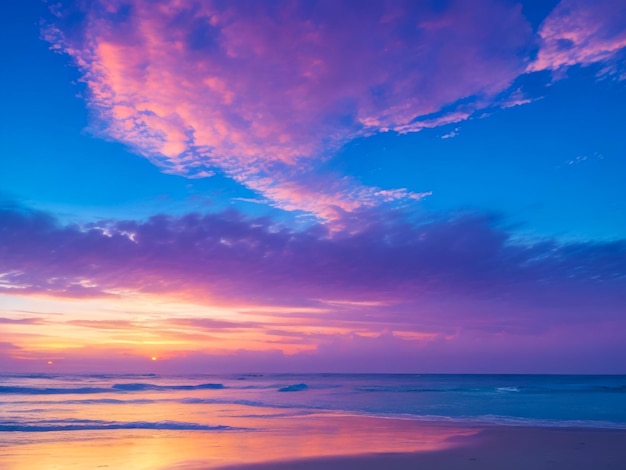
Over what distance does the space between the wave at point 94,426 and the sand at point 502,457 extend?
8.75 metres

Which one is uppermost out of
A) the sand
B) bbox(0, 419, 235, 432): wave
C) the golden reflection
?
the sand

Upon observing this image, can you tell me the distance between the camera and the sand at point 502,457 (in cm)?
1200

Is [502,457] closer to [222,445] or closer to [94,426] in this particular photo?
[222,445]

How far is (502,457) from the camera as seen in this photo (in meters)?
13.1

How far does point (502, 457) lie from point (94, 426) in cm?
1667

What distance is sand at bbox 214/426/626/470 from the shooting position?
12.0m

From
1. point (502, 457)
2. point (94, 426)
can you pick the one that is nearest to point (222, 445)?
point (94, 426)

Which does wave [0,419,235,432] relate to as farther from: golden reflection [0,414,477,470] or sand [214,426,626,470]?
sand [214,426,626,470]

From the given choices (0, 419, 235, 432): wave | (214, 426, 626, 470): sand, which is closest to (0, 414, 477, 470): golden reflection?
(214, 426, 626, 470): sand

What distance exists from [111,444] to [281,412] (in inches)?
542

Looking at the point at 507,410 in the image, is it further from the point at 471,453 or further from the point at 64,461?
the point at 64,461

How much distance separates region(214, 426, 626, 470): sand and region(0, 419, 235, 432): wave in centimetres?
875

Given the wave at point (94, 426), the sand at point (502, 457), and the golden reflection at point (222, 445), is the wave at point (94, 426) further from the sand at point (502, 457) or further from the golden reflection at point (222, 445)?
the sand at point (502, 457)

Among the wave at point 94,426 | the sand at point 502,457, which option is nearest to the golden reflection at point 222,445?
the sand at point 502,457
